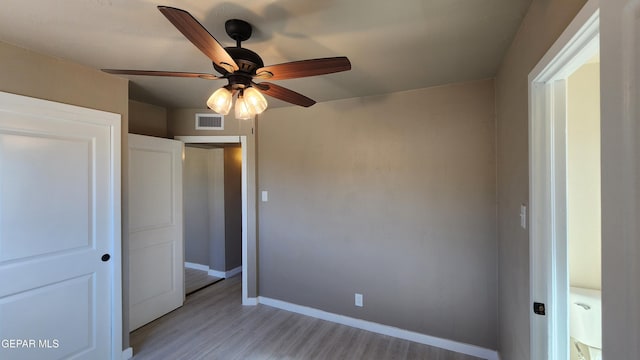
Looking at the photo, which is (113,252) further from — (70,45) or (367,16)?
(367,16)

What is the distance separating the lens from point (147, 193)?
113 inches

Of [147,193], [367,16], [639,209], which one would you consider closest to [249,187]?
[147,193]

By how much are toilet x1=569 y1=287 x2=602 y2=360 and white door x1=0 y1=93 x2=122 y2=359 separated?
3182 mm

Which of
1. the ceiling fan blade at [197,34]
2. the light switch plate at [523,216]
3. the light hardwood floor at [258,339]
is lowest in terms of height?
the light hardwood floor at [258,339]

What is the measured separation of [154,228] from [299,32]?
2508 mm

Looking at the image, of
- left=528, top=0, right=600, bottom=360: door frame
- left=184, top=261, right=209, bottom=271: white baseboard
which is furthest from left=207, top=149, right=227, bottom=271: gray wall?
left=528, top=0, right=600, bottom=360: door frame

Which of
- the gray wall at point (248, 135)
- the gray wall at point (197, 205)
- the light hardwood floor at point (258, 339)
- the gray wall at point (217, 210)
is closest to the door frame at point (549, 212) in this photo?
the light hardwood floor at point (258, 339)

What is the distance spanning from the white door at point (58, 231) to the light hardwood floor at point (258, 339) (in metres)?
0.45

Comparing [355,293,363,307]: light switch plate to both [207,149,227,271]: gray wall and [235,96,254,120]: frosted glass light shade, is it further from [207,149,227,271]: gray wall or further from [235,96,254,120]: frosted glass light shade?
[207,149,227,271]: gray wall

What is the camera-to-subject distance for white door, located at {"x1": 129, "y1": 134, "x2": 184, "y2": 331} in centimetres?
277

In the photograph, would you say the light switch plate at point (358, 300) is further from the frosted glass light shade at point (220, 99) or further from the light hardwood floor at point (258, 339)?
the frosted glass light shade at point (220, 99)

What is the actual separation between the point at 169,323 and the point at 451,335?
2729 millimetres

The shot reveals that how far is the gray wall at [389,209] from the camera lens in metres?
2.40

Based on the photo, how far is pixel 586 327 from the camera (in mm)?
1635
